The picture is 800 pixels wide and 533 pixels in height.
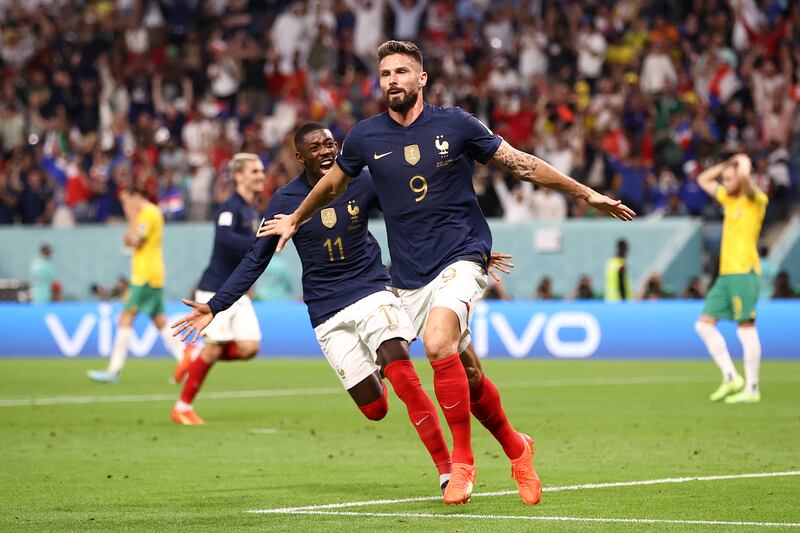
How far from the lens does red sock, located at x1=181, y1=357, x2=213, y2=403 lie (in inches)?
569

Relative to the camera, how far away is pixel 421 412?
9062 mm

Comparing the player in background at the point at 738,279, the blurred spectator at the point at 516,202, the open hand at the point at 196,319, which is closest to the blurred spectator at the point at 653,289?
the blurred spectator at the point at 516,202

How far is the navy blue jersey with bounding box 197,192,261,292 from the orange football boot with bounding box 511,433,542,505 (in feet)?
20.4

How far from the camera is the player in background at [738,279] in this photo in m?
16.6

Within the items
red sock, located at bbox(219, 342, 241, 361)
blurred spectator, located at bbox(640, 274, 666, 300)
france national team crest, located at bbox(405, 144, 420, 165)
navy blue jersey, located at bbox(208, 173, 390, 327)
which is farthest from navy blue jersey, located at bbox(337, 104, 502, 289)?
blurred spectator, located at bbox(640, 274, 666, 300)

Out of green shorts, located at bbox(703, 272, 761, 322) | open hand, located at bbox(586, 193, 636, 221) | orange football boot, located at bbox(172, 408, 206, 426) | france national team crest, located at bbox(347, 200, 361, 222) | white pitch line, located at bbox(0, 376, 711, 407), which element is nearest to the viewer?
open hand, located at bbox(586, 193, 636, 221)

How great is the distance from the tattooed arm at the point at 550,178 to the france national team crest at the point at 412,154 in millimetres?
459

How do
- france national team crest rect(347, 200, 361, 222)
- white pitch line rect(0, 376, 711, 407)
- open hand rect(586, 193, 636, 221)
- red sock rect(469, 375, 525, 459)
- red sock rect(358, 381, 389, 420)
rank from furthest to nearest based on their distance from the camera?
white pitch line rect(0, 376, 711, 407), france national team crest rect(347, 200, 361, 222), red sock rect(358, 381, 389, 420), red sock rect(469, 375, 525, 459), open hand rect(586, 193, 636, 221)

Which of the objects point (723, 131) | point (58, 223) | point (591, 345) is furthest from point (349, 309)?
point (58, 223)

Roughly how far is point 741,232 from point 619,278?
860cm

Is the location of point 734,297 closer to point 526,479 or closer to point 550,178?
point 526,479

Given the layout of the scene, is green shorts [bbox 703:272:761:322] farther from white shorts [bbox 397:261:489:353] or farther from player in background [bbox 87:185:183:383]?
white shorts [bbox 397:261:489:353]

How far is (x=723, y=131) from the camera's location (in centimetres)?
2711

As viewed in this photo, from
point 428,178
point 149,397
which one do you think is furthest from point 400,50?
point 149,397
